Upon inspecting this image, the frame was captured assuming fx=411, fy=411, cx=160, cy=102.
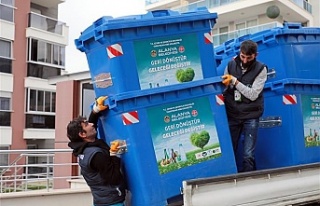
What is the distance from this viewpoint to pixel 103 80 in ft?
11.8

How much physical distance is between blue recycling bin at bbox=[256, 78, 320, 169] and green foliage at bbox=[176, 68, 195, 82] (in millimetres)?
1031

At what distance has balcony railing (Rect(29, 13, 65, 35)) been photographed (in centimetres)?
2091

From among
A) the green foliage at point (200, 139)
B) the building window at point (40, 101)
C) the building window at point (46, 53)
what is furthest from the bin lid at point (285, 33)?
the building window at point (46, 53)

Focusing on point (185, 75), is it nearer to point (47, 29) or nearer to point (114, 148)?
point (114, 148)

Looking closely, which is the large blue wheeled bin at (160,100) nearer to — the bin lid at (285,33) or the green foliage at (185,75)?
the green foliage at (185,75)

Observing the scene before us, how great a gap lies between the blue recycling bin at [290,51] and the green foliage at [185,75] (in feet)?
3.50

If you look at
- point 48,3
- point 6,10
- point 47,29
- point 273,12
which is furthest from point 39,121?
point 273,12

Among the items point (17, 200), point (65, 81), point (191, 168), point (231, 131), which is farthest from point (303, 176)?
point (65, 81)

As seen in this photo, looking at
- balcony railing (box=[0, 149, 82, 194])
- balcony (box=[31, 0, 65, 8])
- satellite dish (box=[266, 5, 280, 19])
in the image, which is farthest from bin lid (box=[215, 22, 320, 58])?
balcony (box=[31, 0, 65, 8])

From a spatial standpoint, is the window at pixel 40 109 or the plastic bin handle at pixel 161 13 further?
the window at pixel 40 109

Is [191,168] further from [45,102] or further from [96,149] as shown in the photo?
[45,102]

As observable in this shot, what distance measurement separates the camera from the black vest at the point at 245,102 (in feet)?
12.7

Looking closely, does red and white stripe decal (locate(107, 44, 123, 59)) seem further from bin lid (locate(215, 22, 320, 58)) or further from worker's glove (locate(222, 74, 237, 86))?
bin lid (locate(215, 22, 320, 58))

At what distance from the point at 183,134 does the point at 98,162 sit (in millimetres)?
748
